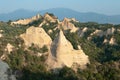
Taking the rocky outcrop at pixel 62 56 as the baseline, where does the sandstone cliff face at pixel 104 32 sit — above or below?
below

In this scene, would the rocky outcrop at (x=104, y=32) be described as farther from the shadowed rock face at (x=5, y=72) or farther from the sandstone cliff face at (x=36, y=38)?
the shadowed rock face at (x=5, y=72)

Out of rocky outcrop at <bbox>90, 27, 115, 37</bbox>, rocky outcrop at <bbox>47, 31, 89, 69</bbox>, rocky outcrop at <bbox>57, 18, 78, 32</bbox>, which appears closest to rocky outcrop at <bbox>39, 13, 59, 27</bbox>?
rocky outcrop at <bbox>57, 18, 78, 32</bbox>

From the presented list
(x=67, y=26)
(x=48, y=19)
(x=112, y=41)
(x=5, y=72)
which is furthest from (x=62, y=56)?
(x=48, y=19)

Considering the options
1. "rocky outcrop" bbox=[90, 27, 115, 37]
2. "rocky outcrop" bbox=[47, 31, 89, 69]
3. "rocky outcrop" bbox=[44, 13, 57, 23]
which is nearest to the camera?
"rocky outcrop" bbox=[47, 31, 89, 69]

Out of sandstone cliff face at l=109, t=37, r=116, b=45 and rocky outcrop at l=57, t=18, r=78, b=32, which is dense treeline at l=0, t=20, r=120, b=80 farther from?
rocky outcrop at l=57, t=18, r=78, b=32

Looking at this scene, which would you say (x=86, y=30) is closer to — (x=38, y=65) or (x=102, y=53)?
(x=102, y=53)

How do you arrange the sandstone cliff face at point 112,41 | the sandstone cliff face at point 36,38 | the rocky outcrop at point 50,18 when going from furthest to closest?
the rocky outcrop at point 50,18
the sandstone cliff face at point 112,41
the sandstone cliff face at point 36,38

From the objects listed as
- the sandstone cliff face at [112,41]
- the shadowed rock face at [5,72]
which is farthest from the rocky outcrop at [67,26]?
the shadowed rock face at [5,72]

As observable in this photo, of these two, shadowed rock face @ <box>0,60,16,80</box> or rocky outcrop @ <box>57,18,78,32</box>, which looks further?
rocky outcrop @ <box>57,18,78,32</box>

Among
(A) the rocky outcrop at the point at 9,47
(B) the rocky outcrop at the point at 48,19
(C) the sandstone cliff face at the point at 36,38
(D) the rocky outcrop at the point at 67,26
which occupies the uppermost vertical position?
(A) the rocky outcrop at the point at 9,47
